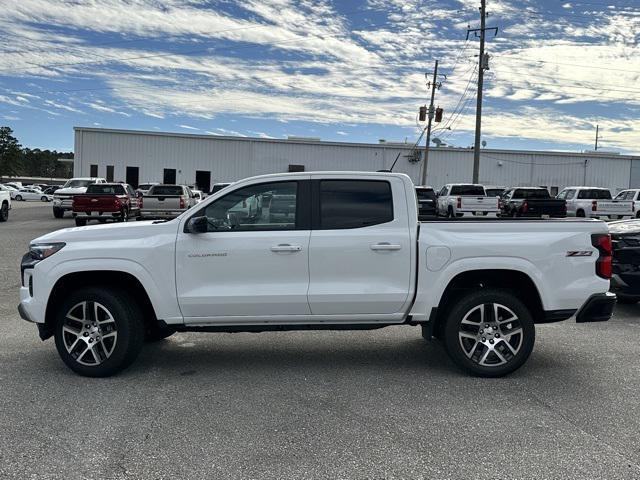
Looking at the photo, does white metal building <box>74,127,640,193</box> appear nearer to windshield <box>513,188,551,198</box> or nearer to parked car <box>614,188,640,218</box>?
windshield <box>513,188,551,198</box>

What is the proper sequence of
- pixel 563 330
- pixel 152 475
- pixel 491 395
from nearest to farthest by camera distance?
pixel 152 475, pixel 491 395, pixel 563 330

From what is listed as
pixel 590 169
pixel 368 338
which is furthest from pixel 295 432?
pixel 590 169

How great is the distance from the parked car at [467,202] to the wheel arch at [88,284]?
2141 cm

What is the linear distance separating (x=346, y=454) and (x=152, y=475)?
3.92ft

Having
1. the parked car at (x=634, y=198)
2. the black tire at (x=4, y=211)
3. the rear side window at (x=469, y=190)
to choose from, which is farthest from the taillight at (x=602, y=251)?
the black tire at (x=4, y=211)

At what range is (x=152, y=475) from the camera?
339 centimetres

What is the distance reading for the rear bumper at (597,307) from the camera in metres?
5.16

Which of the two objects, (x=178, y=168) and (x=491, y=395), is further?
(x=178, y=168)

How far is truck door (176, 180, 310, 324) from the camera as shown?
504cm

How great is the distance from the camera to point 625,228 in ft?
27.8

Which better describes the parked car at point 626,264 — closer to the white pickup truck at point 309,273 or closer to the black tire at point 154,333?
the white pickup truck at point 309,273

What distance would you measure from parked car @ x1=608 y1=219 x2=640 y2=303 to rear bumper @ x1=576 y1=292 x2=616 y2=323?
9.40 ft

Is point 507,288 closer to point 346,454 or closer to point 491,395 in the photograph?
point 491,395

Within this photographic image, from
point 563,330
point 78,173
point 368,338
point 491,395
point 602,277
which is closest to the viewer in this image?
point 491,395
